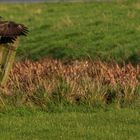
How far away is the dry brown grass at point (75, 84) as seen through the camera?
15359mm

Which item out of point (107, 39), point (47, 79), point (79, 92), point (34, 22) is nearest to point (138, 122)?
point (79, 92)

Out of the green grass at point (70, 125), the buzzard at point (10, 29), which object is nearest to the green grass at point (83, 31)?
the green grass at point (70, 125)

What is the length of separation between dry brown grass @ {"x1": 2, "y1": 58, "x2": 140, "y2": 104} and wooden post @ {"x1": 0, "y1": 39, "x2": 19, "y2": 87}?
13.4 inches

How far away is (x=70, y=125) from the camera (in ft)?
42.6

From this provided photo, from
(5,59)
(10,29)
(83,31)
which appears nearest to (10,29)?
(10,29)

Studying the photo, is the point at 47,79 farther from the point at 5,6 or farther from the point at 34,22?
the point at 5,6

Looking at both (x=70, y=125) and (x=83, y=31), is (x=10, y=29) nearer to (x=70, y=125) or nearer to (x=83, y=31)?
(x=70, y=125)

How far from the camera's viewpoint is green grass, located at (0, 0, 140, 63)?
25188mm

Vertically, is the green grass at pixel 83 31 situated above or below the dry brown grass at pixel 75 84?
below

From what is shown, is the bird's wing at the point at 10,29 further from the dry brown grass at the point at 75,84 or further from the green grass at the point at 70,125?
the dry brown grass at the point at 75,84

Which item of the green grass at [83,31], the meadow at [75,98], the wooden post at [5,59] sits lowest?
the green grass at [83,31]

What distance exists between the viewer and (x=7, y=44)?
15.2 m

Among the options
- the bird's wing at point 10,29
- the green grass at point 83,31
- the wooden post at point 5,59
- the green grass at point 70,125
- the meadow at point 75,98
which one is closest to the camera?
the green grass at point 70,125

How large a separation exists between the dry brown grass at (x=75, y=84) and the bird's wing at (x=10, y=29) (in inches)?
62.0
